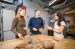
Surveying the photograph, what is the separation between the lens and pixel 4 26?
275 cm

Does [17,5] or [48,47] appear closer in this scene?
[48,47]

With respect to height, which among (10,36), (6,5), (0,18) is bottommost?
(10,36)

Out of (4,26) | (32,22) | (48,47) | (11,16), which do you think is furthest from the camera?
(11,16)

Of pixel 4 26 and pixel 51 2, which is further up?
pixel 51 2

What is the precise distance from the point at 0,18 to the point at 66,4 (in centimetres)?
151

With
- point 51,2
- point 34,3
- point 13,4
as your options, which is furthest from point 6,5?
point 51,2

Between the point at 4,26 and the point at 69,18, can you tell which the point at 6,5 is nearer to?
the point at 4,26

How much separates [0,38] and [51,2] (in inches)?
59.2

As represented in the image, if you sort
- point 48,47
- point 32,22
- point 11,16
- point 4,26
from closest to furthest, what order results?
point 48,47, point 32,22, point 4,26, point 11,16

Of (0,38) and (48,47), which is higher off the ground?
(48,47)

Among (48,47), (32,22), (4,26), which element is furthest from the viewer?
(4,26)

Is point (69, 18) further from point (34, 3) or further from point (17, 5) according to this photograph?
point (17, 5)

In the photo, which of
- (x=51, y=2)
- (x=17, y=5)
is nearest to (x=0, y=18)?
(x=17, y=5)

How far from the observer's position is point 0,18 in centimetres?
261
